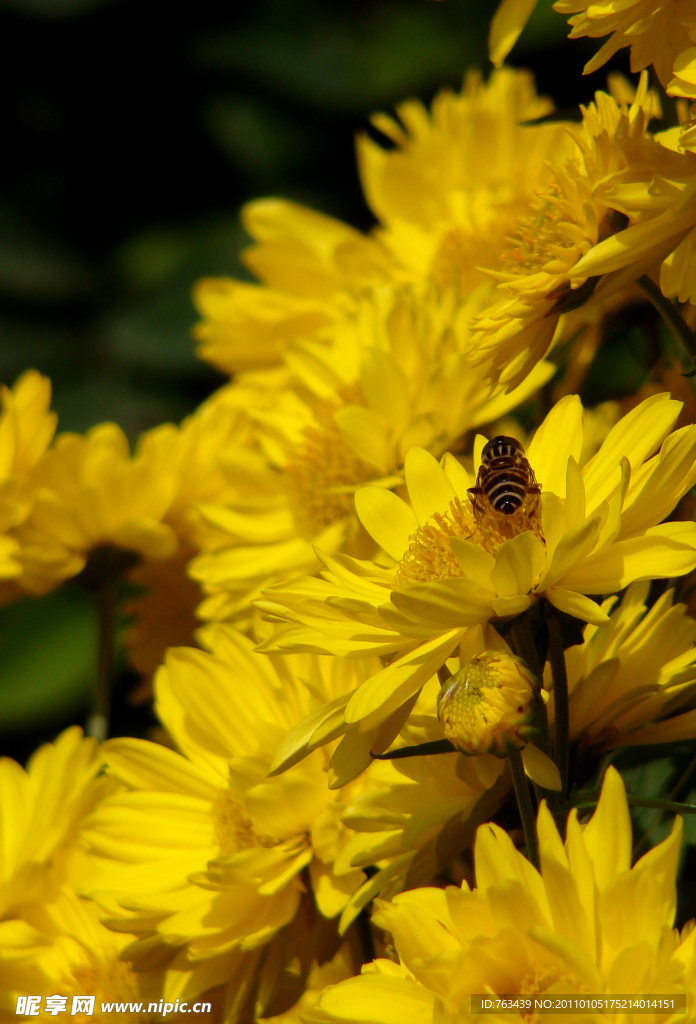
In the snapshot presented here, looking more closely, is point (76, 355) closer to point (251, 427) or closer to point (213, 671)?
point (251, 427)

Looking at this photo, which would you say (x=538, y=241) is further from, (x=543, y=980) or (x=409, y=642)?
(x=543, y=980)

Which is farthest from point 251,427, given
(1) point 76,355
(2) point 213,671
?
(1) point 76,355

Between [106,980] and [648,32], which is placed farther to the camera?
[106,980]

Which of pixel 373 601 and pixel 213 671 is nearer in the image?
pixel 373 601

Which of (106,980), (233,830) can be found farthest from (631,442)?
(106,980)

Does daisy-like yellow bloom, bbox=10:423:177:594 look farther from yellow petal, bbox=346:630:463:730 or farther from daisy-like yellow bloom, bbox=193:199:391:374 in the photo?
yellow petal, bbox=346:630:463:730

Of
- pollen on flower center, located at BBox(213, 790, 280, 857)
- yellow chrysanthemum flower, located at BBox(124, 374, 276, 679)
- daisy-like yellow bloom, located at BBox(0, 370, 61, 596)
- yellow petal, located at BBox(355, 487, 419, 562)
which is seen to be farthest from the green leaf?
yellow petal, located at BBox(355, 487, 419, 562)

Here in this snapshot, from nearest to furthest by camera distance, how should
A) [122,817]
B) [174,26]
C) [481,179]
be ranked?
[122,817] < [481,179] < [174,26]
